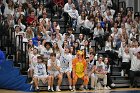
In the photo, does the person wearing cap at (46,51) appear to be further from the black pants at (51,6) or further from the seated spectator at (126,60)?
the black pants at (51,6)

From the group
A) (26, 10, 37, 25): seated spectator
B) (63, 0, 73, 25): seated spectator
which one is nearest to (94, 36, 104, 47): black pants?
(63, 0, 73, 25): seated spectator

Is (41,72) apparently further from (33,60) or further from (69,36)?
(69,36)

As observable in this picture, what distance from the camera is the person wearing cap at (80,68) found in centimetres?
1770

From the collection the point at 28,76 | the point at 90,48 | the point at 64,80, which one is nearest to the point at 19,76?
the point at 28,76

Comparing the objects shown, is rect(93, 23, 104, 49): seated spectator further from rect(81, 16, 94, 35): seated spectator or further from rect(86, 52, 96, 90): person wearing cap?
rect(86, 52, 96, 90): person wearing cap

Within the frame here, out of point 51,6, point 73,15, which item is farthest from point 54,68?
point 51,6

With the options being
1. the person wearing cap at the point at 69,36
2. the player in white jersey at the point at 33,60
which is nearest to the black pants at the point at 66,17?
the person wearing cap at the point at 69,36

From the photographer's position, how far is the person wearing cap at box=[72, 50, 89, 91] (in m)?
17.7

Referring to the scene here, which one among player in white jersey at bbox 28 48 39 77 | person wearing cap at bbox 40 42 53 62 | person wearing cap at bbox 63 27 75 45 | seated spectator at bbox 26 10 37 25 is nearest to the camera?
player in white jersey at bbox 28 48 39 77

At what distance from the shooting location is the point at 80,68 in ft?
58.3

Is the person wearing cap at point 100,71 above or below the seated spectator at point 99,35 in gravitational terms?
below

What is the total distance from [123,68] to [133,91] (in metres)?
2.49

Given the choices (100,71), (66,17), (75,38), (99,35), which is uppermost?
(66,17)

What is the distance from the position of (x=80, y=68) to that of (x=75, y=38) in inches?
96.7
